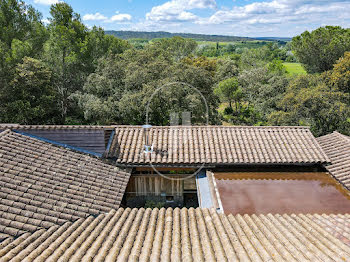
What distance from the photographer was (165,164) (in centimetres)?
949

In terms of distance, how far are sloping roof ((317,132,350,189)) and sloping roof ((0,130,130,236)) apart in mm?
7585

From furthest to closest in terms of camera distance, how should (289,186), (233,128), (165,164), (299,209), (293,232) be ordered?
(233,128) → (165,164) → (289,186) → (299,209) → (293,232)

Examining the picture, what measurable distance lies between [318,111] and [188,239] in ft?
55.5

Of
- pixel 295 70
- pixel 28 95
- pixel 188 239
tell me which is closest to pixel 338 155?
pixel 188 239

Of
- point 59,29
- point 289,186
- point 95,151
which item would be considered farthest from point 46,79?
point 289,186

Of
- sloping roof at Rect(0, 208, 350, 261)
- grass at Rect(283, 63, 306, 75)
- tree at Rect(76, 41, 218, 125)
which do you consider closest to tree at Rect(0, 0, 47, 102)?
tree at Rect(76, 41, 218, 125)

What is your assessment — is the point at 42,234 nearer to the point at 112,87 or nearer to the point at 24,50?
the point at 112,87

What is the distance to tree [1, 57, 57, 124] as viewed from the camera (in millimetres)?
19828

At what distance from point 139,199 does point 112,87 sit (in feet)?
45.7

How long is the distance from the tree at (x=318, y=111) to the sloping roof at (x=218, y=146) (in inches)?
311

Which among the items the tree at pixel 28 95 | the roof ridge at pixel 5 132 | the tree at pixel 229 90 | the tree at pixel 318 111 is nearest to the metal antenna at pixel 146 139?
the roof ridge at pixel 5 132

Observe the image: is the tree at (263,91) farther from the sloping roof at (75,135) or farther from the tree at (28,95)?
the tree at (28,95)

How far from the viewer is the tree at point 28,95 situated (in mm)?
19828

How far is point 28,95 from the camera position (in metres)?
20.3
